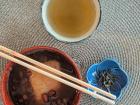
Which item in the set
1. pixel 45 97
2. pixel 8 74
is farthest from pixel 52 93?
pixel 8 74

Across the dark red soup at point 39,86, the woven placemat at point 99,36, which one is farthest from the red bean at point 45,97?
the woven placemat at point 99,36

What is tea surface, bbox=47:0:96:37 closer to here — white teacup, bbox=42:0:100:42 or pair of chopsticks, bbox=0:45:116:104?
white teacup, bbox=42:0:100:42

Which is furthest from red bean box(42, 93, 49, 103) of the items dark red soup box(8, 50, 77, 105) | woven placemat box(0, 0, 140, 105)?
woven placemat box(0, 0, 140, 105)

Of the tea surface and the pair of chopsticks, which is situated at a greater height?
the tea surface

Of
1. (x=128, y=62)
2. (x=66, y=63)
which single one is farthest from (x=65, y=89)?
(x=128, y=62)

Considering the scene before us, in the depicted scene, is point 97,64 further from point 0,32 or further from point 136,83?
point 0,32

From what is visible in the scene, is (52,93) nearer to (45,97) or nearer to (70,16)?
(45,97)

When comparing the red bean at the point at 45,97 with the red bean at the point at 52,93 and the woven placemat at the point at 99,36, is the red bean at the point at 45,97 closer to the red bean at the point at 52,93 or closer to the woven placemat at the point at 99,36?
the red bean at the point at 52,93
